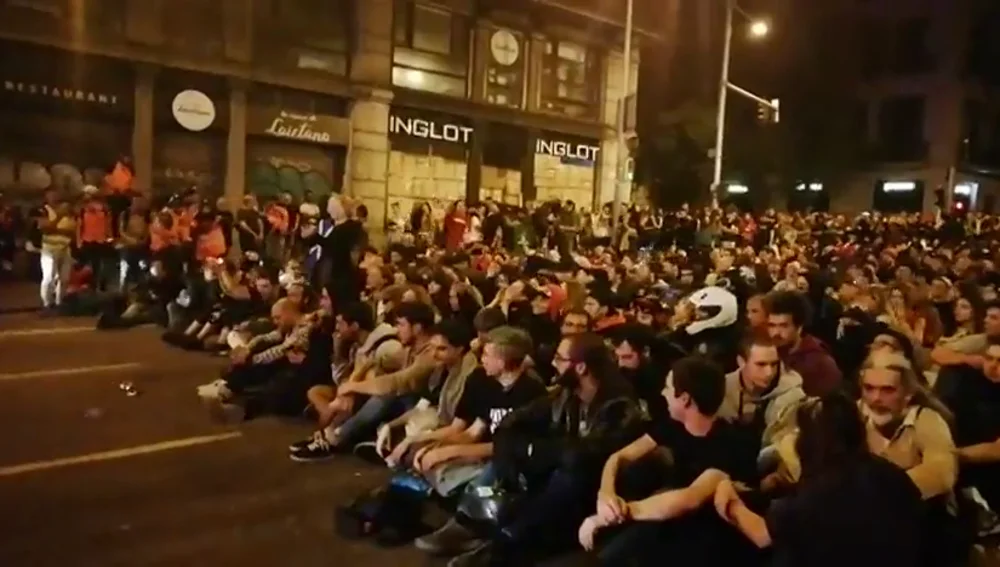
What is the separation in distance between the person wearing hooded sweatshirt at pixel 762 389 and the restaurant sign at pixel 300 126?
20.4 m

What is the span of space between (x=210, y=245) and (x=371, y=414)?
27.2 feet

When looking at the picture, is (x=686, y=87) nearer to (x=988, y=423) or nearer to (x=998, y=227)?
(x=998, y=227)

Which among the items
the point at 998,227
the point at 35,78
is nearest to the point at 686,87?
the point at 998,227

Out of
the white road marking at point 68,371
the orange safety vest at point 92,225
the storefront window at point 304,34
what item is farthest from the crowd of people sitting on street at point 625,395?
the storefront window at point 304,34

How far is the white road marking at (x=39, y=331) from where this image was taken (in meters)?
12.9

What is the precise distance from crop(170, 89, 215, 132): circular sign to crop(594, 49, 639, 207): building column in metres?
14.3

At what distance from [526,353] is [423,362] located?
4.33ft

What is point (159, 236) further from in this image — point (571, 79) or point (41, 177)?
point (571, 79)

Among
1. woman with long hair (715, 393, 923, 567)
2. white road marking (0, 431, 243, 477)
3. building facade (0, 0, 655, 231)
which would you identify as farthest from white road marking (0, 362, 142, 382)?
building facade (0, 0, 655, 231)

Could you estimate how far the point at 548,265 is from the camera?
43.2ft

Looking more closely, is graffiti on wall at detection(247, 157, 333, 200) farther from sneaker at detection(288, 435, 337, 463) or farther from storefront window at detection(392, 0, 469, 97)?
sneaker at detection(288, 435, 337, 463)

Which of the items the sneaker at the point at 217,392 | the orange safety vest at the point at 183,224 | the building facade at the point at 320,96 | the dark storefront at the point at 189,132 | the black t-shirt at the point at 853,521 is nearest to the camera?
the black t-shirt at the point at 853,521

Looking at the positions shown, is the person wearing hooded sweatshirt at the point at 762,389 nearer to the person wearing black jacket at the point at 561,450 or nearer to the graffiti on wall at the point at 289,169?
the person wearing black jacket at the point at 561,450

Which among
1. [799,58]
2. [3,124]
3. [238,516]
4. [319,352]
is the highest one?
[799,58]
